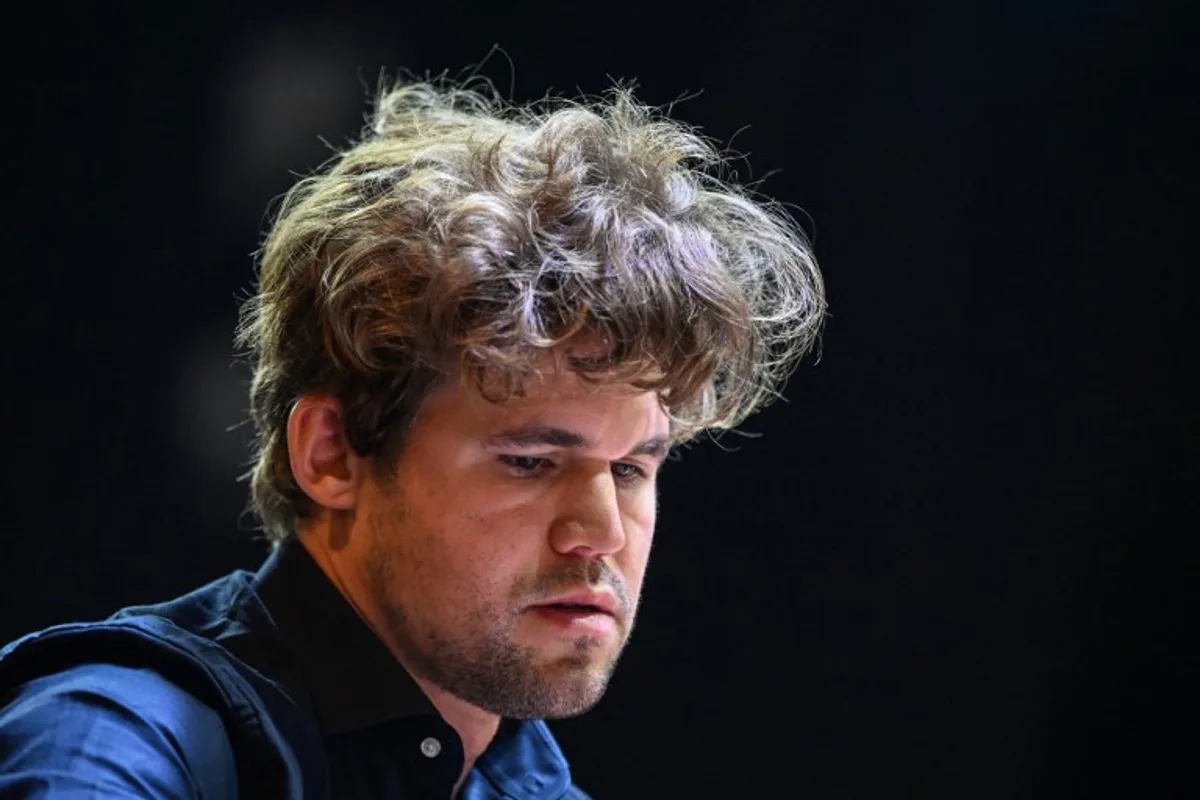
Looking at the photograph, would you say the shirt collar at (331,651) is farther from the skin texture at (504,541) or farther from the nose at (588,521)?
the nose at (588,521)

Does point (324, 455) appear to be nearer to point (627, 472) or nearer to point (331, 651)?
point (331, 651)

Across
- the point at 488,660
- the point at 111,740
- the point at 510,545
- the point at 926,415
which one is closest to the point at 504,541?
the point at 510,545

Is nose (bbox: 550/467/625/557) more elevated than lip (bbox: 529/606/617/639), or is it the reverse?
nose (bbox: 550/467/625/557)

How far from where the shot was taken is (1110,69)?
210 cm

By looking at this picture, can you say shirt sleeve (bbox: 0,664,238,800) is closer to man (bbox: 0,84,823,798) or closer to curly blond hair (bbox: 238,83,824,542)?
man (bbox: 0,84,823,798)

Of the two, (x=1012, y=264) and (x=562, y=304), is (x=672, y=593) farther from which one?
(x=562, y=304)

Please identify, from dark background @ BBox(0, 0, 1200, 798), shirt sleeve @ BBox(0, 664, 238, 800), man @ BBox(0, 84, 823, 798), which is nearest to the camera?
shirt sleeve @ BBox(0, 664, 238, 800)

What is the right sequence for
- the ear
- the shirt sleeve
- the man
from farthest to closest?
the ear → the man → the shirt sleeve

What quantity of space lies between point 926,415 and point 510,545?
0.83 meters

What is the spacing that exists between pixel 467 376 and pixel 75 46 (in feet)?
2.50

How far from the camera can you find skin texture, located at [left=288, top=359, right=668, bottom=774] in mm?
1480

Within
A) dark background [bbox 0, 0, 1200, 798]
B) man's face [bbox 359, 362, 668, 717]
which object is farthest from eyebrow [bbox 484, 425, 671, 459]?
dark background [bbox 0, 0, 1200, 798]

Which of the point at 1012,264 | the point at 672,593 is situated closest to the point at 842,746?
the point at 672,593

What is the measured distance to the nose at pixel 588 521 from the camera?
1.48 meters
